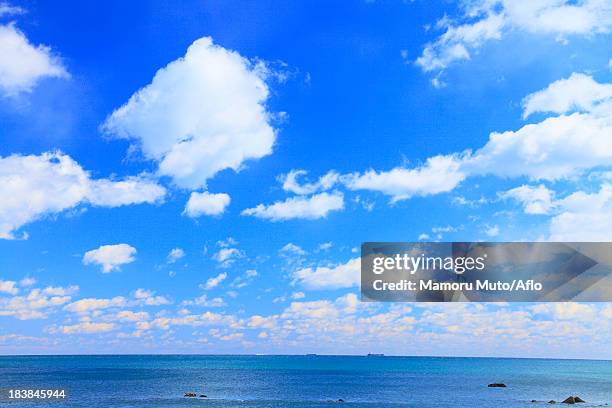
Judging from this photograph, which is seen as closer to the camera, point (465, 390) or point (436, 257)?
point (436, 257)

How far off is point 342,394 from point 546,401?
30458 millimetres

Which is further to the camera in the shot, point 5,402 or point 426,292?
point 5,402

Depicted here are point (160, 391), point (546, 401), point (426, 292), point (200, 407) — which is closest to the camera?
point (426, 292)

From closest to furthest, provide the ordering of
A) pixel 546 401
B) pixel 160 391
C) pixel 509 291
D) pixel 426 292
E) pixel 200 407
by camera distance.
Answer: pixel 426 292 → pixel 509 291 → pixel 200 407 → pixel 546 401 → pixel 160 391

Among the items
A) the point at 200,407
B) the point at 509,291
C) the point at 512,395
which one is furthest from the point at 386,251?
the point at 512,395

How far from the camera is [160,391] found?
96.8 metres

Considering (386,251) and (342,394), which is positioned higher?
(386,251)

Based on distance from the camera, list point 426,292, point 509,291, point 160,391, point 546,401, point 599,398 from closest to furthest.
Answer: point 426,292 → point 509,291 → point 546,401 → point 599,398 → point 160,391

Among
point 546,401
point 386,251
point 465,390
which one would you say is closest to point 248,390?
point 465,390

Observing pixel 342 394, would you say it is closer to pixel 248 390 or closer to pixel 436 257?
pixel 248 390

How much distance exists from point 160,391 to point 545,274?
7524 centimetres

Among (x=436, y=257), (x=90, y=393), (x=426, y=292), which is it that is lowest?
(x=90, y=393)

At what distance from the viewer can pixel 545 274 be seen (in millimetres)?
38594

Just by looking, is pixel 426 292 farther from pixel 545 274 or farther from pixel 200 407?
pixel 200 407
